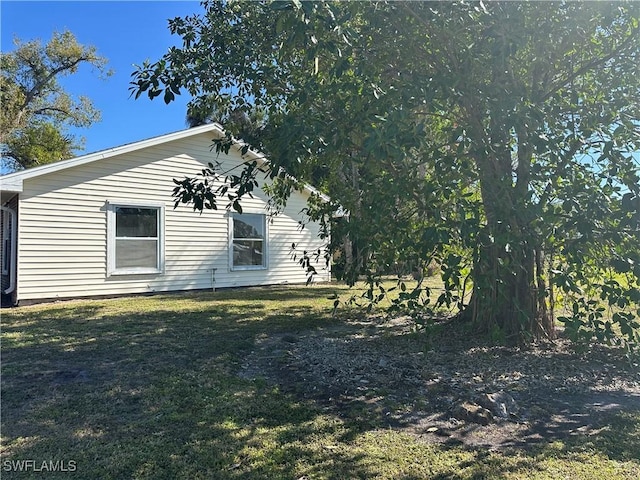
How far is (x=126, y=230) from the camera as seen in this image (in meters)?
10.7

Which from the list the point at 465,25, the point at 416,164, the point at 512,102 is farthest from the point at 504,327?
the point at 465,25

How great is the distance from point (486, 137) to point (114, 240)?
350 inches

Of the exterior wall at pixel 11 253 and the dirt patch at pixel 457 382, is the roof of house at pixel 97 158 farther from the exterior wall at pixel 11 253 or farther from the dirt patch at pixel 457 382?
the dirt patch at pixel 457 382

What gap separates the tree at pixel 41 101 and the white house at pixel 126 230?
17.7 m

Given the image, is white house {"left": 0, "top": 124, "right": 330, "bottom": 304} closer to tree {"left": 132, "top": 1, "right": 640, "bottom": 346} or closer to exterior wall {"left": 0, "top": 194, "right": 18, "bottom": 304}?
exterior wall {"left": 0, "top": 194, "right": 18, "bottom": 304}

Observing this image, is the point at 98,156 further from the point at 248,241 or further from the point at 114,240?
the point at 248,241

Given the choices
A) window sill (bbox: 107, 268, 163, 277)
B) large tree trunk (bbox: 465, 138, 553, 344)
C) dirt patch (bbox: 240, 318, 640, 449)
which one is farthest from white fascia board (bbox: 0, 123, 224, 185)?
large tree trunk (bbox: 465, 138, 553, 344)

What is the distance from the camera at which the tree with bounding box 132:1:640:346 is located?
356 centimetres

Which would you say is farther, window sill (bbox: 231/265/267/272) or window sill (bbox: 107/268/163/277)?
window sill (bbox: 231/265/267/272)

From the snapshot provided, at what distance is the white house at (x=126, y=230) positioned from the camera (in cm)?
954

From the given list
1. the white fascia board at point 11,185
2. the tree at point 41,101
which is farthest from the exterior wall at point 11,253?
the tree at point 41,101

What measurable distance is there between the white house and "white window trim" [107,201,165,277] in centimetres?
2

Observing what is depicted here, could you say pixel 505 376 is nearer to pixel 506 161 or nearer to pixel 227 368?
pixel 506 161

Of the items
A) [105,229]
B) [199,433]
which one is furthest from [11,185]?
[199,433]
